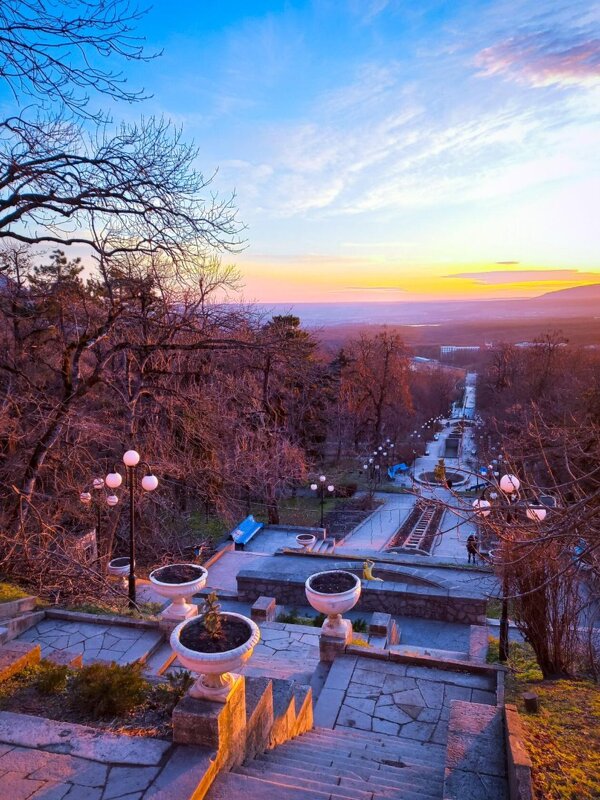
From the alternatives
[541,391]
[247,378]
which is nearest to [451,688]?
[247,378]

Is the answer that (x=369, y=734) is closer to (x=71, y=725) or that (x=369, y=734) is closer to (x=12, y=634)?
(x=71, y=725)

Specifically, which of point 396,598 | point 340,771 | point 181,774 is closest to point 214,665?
point 181,774

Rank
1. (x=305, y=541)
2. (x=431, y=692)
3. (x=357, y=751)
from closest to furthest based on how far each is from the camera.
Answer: (x=357, y=751) < (x=431, y=692) < (x=305, y=541)

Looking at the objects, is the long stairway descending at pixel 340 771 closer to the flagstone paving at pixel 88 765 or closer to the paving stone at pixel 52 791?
the flagstone paving at pixel 88 765

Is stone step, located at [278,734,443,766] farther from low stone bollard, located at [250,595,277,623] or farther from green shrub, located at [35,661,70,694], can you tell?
low stone bollard, located at [250,595,277,623]

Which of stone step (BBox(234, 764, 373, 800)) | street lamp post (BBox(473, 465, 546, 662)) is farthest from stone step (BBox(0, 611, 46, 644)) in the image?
street lamp post (BBox(473, 465, 546, 662))

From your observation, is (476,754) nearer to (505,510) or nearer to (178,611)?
(505,510)
